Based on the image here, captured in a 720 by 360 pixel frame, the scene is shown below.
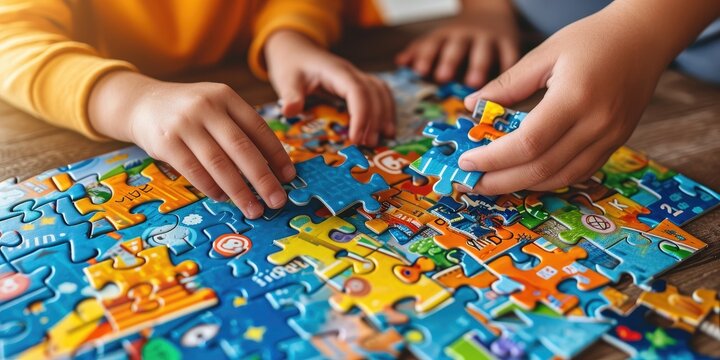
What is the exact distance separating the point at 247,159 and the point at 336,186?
0.12 m

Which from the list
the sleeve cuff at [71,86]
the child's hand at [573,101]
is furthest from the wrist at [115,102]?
the child's hand at [573,101]

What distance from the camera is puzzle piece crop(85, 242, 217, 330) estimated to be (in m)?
0.66

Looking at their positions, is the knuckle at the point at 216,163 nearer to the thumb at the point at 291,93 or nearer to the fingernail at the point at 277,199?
the fingernail at the point at 277,199

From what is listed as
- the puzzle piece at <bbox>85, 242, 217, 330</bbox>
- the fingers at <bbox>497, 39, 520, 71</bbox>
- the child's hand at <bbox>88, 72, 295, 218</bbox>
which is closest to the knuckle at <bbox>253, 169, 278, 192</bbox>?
Answer: the child's hand at <bbox>88, 72, 295, 218</bbox>

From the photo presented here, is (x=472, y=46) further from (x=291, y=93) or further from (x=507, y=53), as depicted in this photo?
(x=291, y=93)

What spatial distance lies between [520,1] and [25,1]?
1.01 meters

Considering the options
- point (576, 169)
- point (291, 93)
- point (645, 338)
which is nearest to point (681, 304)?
point (645, 338)

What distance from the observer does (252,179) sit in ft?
2.70

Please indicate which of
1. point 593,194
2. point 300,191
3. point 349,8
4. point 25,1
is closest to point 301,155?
point 300,191

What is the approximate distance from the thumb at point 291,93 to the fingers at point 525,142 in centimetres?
37

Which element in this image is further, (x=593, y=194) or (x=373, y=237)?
(x=593, y=194)

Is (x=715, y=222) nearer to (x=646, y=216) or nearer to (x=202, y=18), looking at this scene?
(x=646, y=216)

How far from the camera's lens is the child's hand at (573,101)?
2.66ft

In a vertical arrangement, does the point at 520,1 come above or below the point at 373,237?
above
